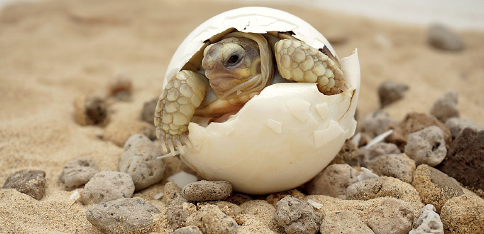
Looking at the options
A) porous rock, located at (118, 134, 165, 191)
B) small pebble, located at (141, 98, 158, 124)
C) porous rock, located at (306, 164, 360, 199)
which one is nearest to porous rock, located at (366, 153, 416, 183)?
porous rock, located at (306, 164, 360, 199)

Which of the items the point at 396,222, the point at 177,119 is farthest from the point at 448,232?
the point at 177,119

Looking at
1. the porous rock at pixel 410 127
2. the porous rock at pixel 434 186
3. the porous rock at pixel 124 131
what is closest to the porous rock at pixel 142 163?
the porous rock at pixel 124 131

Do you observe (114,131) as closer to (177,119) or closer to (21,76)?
(177,119)

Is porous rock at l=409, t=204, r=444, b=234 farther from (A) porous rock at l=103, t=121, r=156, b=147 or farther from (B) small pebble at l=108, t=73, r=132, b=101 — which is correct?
(B) small pebble at l=108, t=73, r=132, b=101

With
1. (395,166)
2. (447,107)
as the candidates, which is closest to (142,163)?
(395,166)

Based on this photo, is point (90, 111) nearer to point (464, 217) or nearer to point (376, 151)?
point (376, 151)

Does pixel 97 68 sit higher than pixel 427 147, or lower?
lower
